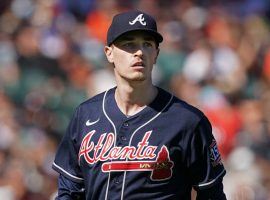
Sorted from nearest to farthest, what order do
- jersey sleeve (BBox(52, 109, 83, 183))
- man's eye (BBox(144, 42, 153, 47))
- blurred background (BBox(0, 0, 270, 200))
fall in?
man's eye (BBox(144, 42, 153, 47)) → jersey sleeve (BBox(52, 109, 83, 183)) → blurred background (BBox(0, 0, 270, 200))

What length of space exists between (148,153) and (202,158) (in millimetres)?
260

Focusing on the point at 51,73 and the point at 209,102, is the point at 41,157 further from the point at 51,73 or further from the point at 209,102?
the point at 209,102

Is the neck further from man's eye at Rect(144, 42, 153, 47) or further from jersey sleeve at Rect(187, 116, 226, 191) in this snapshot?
jersey sleeve at Rect(187, 116, 226, 191)

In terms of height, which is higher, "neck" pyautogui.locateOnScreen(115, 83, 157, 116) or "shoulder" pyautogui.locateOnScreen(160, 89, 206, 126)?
"neck" pyautogui.locateOnScreen(115, 83, 157, 116)

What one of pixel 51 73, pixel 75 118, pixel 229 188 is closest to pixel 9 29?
pixel 51 73

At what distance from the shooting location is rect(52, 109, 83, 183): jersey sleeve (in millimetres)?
3869

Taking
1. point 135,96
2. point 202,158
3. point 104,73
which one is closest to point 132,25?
point 135,96

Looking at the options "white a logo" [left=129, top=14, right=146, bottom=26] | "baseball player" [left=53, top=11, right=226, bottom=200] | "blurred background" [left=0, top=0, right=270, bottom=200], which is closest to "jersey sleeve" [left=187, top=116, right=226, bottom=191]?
"baseball player" [left=53, top=11, right=226, bottom=200]

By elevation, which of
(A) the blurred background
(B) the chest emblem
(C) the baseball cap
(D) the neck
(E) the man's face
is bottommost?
(B) the chest emblem

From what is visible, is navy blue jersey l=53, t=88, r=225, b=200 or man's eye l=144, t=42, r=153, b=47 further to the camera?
man's eye l=144, t=42, r=153, b=47

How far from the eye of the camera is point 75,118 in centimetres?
391

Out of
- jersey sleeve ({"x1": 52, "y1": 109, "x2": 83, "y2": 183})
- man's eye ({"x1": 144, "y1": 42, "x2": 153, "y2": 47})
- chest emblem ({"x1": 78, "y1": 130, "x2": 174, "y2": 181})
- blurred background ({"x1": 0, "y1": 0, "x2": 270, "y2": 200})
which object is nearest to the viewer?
chest emblem ({"x1": 78, "y1": 130, "x2": 174, "y2": 181})

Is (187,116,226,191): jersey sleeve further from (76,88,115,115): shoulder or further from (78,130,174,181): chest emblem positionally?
(76,88,115,115): shoulder

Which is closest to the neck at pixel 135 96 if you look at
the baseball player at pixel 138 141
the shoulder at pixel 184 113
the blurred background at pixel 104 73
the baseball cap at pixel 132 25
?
the baseball player at pixel 138 141
